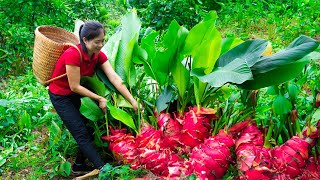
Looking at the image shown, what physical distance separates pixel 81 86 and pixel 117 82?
0.97 ft

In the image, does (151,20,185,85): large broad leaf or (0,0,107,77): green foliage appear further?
(0,0,107,77): green foliage

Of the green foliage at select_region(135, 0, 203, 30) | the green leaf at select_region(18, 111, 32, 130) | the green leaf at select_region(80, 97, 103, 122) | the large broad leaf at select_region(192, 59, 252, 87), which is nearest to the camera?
the large broad leaf at select_region(192, 59, 252, 87)

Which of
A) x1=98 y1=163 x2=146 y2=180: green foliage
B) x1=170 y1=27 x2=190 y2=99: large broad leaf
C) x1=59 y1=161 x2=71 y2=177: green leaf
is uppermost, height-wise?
x1=170 y1=27 x2=190 y2=99: large broad leaf

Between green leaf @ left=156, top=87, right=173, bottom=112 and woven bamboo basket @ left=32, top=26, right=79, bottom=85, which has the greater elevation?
woven bamboo basket @ left=32, top=26, right=79, bottom=85

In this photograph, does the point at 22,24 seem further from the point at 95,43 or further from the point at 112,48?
the point at 95,43

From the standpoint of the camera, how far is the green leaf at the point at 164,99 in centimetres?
319

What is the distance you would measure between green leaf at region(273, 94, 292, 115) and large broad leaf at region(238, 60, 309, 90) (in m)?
0.12

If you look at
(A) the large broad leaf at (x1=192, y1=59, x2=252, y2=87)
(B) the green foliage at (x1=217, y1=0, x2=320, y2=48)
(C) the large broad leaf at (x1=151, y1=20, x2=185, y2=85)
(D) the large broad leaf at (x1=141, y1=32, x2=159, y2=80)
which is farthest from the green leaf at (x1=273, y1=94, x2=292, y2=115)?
(B) the green foliage at (x1=217, y1=0, x2=320, y2=48)

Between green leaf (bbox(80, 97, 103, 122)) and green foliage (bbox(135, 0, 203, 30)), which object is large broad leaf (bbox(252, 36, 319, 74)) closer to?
green leaf (bbox(80, 97, 103, 122))

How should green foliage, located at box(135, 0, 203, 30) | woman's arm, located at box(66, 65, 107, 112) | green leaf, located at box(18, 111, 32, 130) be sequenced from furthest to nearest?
green foliage, located at box(135, 0, 203, 30) → green leaf, located at box(18, 111, 32, 130) → woman's arm, located at box(66, 65, 107, 112)

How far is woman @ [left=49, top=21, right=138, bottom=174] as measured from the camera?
2992mm

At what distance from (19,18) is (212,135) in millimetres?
3420

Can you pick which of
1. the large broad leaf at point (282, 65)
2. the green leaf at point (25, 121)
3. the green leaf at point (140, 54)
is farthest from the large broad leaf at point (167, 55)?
the green leaf at point (25, 121)

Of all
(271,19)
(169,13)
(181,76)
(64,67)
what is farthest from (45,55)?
(271,19)
